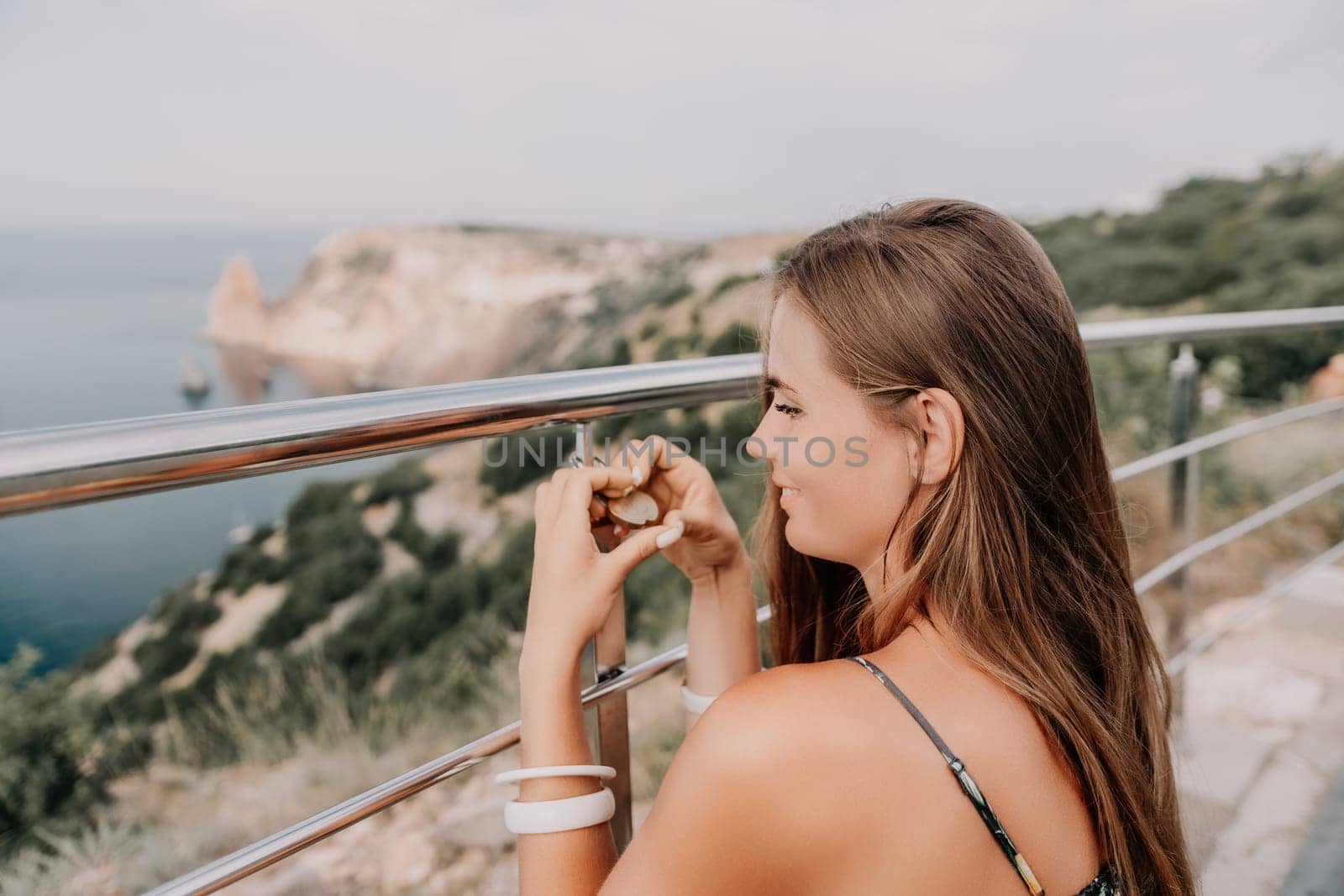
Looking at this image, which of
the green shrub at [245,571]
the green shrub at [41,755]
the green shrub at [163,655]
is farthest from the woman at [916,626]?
the green shrub at [245,571]

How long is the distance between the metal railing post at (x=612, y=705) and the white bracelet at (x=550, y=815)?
27 cm

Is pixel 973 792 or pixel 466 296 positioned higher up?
pixel 466 296

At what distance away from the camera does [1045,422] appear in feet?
2.98

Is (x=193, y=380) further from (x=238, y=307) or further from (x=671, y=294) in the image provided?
(x=671, y=294)

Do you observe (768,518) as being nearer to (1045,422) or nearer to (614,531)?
(614,531)

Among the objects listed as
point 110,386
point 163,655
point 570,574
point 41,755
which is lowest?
point 163,655

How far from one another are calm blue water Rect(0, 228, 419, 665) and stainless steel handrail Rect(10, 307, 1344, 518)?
4.53 meters

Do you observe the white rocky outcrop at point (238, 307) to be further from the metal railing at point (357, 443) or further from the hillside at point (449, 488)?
the metal railing at point (357, 443)

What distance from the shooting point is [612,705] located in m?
1.13

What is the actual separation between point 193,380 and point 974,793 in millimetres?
15960

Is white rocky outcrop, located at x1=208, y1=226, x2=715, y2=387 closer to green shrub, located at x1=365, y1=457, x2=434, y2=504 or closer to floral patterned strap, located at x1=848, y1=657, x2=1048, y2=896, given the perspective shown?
green shrub, located at x1=365, y1=457, x2=434, y2=504

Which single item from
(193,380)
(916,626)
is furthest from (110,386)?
(916,626)

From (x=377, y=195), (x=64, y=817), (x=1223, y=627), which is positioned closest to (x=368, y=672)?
(x=64, y=817)

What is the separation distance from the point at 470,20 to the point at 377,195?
6133 mm
